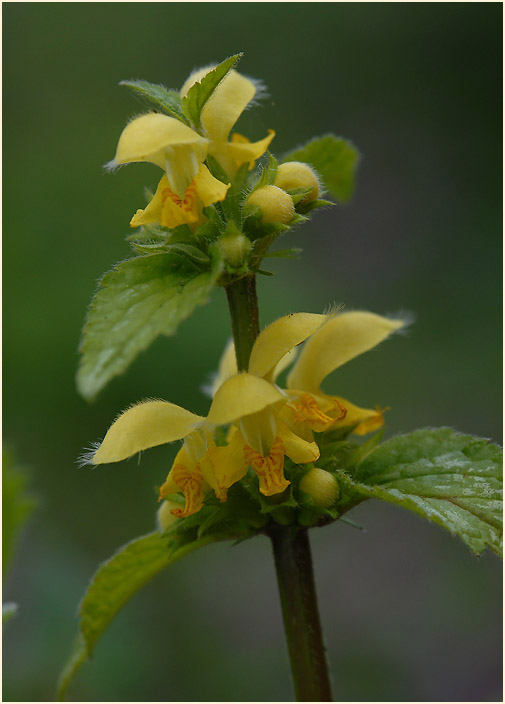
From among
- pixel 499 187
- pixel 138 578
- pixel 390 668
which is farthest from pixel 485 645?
pixel 499 187

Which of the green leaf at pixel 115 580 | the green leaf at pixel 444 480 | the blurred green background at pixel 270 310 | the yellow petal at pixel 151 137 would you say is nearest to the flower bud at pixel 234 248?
the yellow petal at pixel 151 137

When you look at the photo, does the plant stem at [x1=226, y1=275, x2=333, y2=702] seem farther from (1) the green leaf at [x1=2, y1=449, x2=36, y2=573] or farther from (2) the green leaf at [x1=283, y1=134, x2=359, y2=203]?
(1) the green leaf at [x1=2, y1=449, x2=36, y2=573]

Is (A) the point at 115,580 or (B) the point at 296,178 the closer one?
(B) the point at 296,178

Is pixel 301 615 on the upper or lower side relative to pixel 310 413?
lower

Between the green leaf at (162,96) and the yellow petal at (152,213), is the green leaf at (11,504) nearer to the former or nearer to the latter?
the yellow petal at (152,213)

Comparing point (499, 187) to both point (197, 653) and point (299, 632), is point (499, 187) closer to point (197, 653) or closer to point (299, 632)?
point (197, 653)

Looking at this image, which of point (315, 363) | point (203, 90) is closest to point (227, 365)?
point (315, 363)

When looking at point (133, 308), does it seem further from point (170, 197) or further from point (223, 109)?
point (223, 109)
